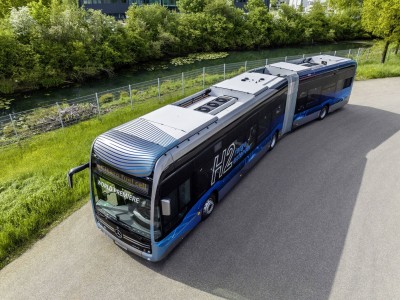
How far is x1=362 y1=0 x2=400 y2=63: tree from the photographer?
21891 millimetres

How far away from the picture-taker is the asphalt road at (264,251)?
6.40 metres

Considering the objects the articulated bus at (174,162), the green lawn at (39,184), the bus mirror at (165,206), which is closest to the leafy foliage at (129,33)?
the green lawn at (39,184)

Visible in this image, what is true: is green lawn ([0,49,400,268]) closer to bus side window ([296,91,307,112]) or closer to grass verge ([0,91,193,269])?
grass verge ([0,91,193,269])

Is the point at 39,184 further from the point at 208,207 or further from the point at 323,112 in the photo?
the point at 323,112

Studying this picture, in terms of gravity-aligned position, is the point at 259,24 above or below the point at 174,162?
above

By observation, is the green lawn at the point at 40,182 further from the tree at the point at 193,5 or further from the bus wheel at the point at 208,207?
the tree at the point at 193,5

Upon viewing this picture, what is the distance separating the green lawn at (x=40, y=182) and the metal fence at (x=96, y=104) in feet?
2.48

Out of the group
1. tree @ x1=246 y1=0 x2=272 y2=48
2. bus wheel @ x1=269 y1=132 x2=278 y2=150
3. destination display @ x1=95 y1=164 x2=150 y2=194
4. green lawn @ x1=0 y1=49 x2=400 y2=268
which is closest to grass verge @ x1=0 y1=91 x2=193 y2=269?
green lawn @ x1=0 y1=49 x2=400 y2=268

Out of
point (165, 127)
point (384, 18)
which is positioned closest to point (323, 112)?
point (165, 127)

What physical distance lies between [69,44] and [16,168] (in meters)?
20.4

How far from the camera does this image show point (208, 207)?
8.31 metres

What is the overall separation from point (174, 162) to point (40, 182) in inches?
234

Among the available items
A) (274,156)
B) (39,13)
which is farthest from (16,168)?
(39,13)

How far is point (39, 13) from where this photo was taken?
2766 centimetres
